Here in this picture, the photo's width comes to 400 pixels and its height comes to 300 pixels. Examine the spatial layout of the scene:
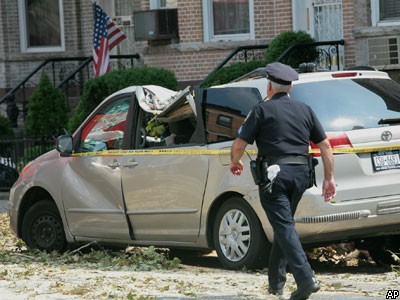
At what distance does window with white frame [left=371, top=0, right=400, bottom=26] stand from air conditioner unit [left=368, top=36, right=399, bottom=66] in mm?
404

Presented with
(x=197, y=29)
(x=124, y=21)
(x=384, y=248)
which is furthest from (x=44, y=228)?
(x=124, y=21)

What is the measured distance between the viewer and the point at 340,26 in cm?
2023

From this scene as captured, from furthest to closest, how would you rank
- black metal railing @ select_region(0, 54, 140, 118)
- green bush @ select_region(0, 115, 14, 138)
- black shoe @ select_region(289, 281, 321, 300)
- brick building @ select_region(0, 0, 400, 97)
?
black metal railing @ select_region(0, 54, 140, 118) → green bush @ select_region(0, 115, 14, 138) → brick building @ select_region(0, 0, 400, 97) → black shoe @ select_region(289, 281, 321, 300)

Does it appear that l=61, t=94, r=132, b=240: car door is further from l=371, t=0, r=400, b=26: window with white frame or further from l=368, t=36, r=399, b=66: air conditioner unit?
l=371, t=0, r=400, b=26: window with white frame

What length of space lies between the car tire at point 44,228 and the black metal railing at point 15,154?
7370 millimetres

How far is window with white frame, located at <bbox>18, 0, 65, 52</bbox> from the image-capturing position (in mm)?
25891

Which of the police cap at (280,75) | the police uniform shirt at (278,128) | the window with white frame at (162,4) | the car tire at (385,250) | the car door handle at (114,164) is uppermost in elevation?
the window with white frame at (162,4)

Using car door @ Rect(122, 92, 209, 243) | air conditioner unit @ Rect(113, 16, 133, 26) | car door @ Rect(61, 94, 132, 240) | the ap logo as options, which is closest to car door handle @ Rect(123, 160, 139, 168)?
car door @ Rect(122, 92, 209, 243)

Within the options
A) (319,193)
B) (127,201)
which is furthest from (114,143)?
(319,193)

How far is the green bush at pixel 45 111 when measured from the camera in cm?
2177

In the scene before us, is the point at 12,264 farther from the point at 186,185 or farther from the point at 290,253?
the point at 290,253

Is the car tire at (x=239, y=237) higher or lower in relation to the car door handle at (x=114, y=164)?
lower

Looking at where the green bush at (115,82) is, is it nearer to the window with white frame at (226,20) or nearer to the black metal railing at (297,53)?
the black metal railing at (297,53)

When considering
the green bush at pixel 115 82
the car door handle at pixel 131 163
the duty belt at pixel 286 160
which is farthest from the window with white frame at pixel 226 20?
the duty belt at pixel 286 160
